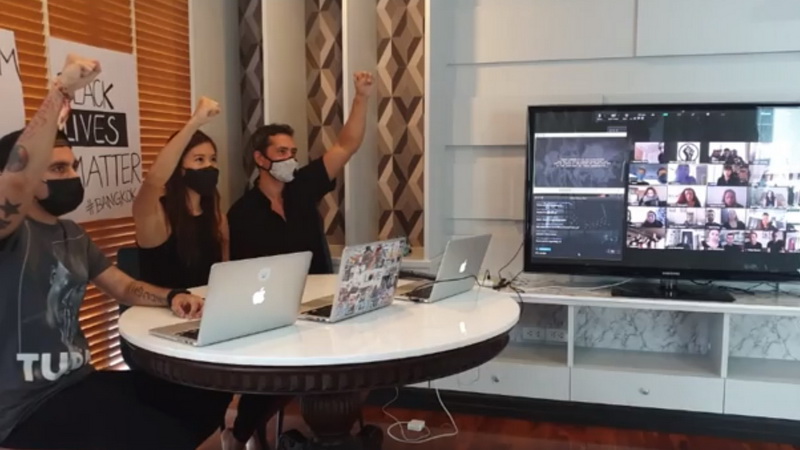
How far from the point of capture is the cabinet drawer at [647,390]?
2.82 m

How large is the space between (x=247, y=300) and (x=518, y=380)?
1.75 metres

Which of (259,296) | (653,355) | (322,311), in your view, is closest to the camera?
(259,296)

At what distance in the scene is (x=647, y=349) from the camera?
3.19m

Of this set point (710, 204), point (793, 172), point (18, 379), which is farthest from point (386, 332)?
point (793, 172)

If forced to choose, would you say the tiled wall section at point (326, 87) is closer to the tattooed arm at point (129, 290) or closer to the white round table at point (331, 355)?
the tattooed arm at point (129, 290)

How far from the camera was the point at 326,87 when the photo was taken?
3564 millimetres

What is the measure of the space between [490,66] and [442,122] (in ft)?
1.09

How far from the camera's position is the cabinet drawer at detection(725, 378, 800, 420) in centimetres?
274

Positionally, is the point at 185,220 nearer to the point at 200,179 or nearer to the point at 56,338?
the point at 200,179

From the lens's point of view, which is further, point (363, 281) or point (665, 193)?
point (665, 193)

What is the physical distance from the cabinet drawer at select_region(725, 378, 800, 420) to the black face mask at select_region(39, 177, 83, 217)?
2440mm

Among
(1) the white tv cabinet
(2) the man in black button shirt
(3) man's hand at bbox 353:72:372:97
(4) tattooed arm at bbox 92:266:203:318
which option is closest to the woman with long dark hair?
(2) the man in black button shirt

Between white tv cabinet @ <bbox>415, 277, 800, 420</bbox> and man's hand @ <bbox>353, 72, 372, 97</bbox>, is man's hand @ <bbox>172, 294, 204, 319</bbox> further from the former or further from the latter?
white tv cabinet @ <bbox>415, 277, 800, 420</bbox>

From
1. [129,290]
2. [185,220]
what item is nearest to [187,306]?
[129,290]
